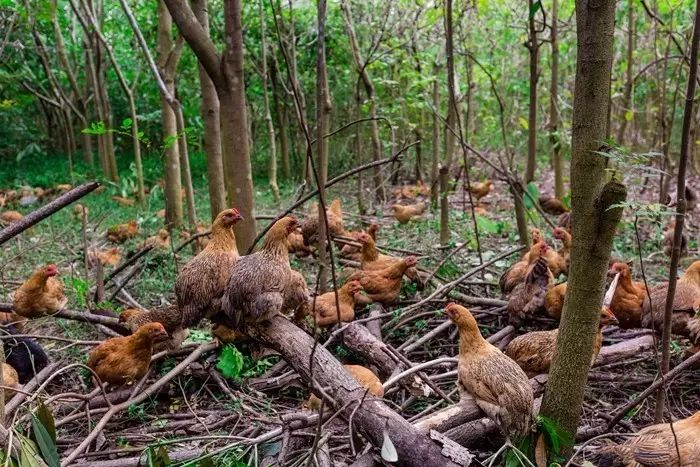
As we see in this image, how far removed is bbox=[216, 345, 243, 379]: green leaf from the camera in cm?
385

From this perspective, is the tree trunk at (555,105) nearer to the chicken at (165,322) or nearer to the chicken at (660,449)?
the chicken at (660,449)

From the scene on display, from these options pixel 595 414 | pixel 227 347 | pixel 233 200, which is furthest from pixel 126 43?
pixel 595 414

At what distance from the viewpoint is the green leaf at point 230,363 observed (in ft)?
12.6

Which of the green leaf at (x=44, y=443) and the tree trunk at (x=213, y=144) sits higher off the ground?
the tree trunk at (x=213, y=144)

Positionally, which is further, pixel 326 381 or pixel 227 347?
pixel 227 347

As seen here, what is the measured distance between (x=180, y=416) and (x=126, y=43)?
55.8 feet

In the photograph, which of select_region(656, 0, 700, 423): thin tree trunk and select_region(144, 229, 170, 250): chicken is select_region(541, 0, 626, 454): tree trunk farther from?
select_region(144, 229, 170, 250): chicken

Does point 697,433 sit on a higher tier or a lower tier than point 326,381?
lower

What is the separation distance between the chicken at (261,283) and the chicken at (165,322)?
3.43 ft

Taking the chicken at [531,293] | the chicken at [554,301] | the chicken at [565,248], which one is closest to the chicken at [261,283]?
the chicken at [531,293]

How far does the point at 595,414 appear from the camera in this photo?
3.44 m

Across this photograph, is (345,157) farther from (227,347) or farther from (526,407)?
(526,407)

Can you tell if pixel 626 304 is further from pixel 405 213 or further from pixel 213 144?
pixel 405 213

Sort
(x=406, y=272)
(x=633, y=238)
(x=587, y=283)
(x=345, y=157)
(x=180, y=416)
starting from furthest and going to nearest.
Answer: (x=345, y=157), (x=633, y=238), (x=406, y=272), (x=180, y=416), (x=587, y=283)
